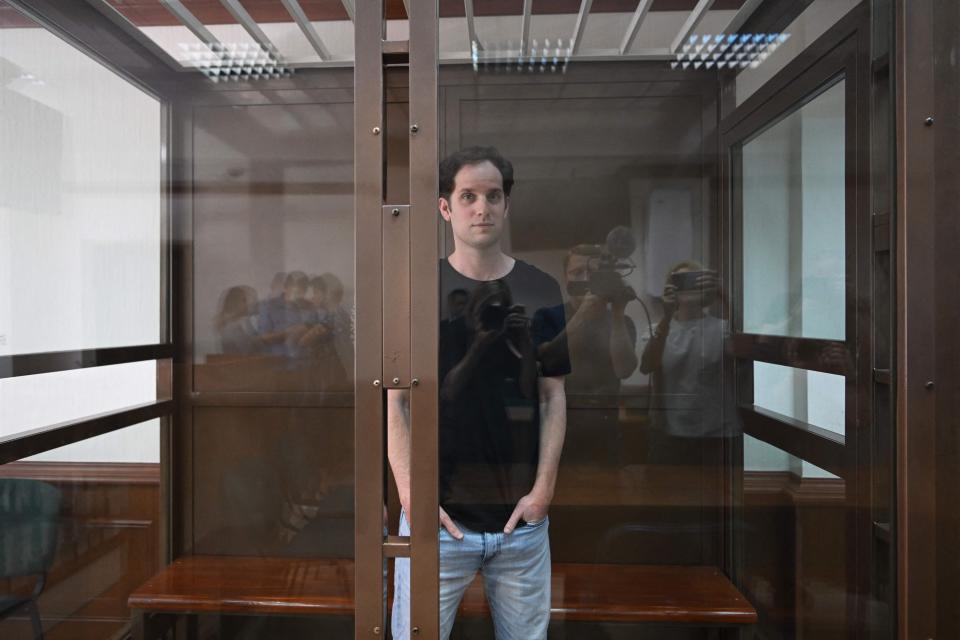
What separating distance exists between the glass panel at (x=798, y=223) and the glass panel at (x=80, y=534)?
121 centimetres

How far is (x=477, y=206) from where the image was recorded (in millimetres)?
1008

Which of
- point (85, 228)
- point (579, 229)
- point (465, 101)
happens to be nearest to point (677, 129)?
point (579, 229)

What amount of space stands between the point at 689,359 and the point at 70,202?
1.25m

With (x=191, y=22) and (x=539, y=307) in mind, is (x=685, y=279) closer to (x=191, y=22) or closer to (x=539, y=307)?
(x=539, y=307)

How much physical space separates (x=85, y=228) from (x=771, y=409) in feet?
4.53

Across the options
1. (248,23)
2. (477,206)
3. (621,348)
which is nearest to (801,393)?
(621,348)

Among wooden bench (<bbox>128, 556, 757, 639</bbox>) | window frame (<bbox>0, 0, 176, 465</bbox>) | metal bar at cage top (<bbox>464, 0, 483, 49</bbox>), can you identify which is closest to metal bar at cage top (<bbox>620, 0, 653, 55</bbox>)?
metal bar at cage top (<bbox>464, 0, 483, 49</bbox>)

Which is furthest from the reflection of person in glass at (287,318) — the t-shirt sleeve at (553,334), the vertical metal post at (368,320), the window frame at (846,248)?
the window frame at (846,248)

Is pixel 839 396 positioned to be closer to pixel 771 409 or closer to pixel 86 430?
pixel 771 409

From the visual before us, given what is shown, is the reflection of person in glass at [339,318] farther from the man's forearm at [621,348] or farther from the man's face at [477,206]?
the man's forearm at [621,348]

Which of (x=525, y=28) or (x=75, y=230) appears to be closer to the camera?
(x=525, y=28)

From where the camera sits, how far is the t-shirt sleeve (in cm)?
99

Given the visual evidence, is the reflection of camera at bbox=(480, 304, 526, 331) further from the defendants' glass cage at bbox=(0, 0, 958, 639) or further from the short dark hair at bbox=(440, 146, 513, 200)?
the short dark hair at bbox=(440, 146, 513, 200)

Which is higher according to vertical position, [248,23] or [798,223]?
[248,23]
